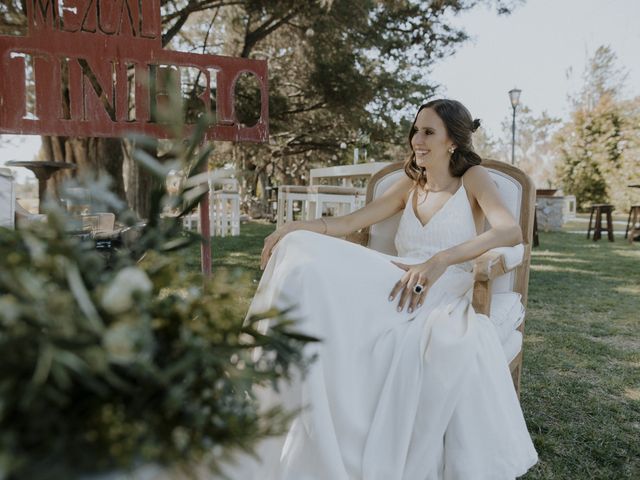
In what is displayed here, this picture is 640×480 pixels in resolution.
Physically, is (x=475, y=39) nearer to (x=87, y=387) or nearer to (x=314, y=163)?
(x=87, y=387)

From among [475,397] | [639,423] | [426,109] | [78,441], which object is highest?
[426,109]

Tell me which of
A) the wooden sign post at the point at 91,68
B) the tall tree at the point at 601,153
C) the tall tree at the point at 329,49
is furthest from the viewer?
the tall tree at the point at 601,153

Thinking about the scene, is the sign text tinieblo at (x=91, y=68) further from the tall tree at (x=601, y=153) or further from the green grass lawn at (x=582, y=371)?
the tall tree at (x=601, y=153)

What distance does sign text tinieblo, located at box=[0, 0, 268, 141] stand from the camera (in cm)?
382

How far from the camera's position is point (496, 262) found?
5.57 feet

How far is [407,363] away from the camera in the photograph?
1499mm

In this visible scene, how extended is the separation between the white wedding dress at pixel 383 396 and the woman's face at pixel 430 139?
84 centimetres

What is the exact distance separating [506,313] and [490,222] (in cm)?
36

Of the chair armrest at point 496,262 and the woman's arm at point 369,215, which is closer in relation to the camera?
the chair armrest at point 496,262

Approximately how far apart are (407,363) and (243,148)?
17.2 meters

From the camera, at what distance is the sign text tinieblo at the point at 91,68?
12.5ft

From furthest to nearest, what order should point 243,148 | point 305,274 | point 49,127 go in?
point 243,148 < point 49,127 < point 305,274

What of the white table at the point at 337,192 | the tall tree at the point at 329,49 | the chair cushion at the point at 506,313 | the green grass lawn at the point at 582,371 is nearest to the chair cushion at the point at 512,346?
the chair cushion at the point at 506,313

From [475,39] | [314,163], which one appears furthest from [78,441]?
[314,163]
